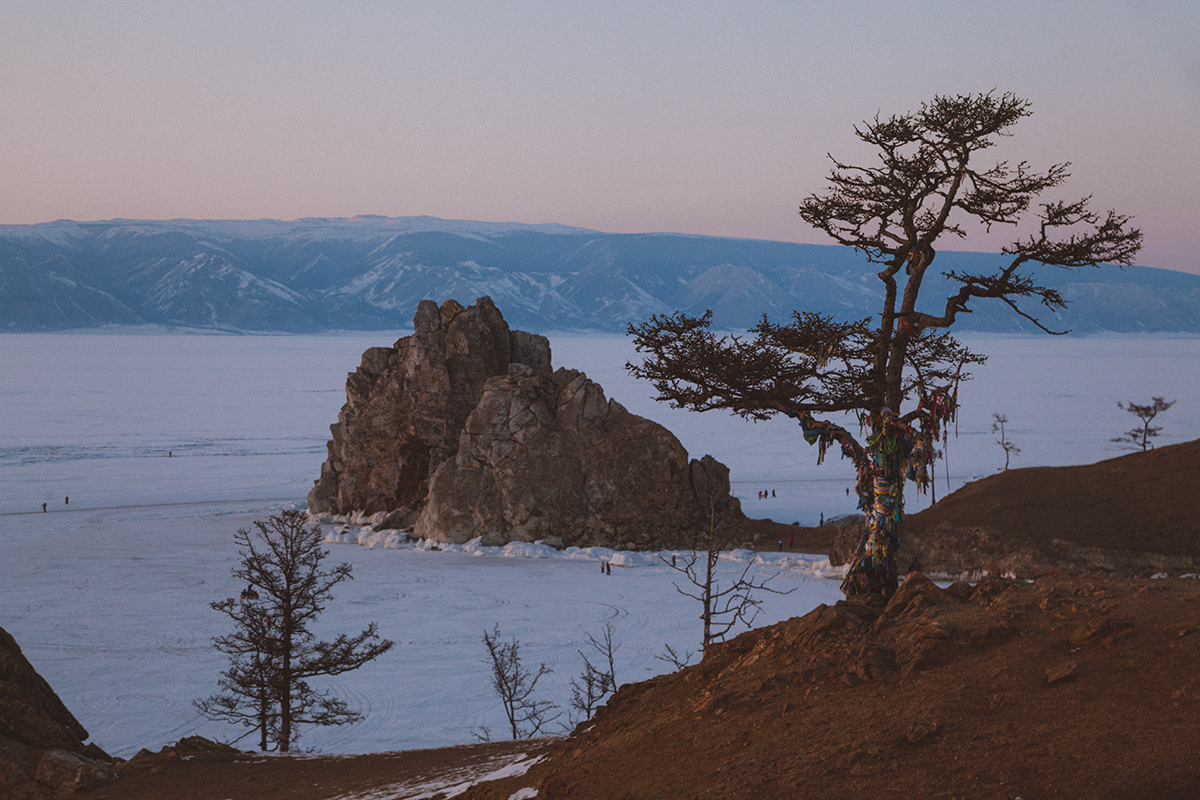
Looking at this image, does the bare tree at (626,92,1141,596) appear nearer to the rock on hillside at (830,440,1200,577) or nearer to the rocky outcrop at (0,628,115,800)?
the rocky outcrop at (0,628,115,800)

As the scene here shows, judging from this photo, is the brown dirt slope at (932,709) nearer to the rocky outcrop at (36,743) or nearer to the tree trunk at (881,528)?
the tree trunk at (881,528)

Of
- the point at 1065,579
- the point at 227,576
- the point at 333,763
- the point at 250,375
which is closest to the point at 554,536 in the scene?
the point at 227,576

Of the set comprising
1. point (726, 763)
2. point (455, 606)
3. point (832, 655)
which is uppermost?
point (832, 655)

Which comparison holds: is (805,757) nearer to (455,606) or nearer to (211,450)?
(455,606)

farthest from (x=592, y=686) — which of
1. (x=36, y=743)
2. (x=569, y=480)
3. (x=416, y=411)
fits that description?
(x=416, y=411)

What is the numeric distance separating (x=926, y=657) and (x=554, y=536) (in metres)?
41.2

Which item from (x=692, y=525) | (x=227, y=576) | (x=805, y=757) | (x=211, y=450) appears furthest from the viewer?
A: (x=211, y=450)

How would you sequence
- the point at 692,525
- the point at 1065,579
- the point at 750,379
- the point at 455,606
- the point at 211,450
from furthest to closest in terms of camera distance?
the point at 211,450
the point at 692,525
the point at 455,606
the point at 750,379
the point at 1065,579

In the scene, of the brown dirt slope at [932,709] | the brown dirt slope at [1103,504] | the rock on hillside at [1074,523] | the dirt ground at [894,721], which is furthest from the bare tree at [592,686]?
the brown dirt slope at [1103,504]

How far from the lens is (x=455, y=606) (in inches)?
1535

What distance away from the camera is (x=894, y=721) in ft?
29.7

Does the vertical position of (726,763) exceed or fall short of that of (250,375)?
it falls short

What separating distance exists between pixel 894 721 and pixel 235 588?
122 ft

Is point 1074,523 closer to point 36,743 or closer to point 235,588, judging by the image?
point 235,588
